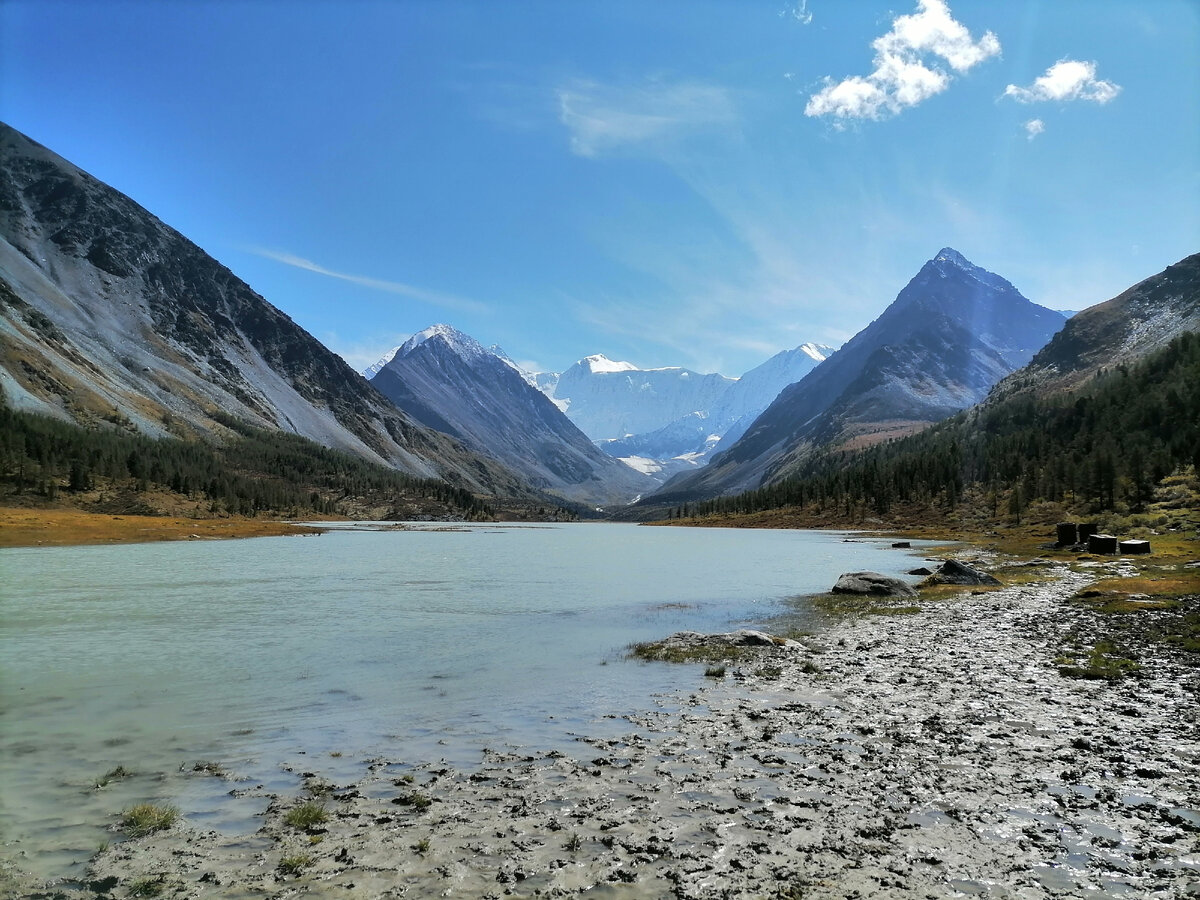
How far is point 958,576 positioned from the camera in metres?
56.6

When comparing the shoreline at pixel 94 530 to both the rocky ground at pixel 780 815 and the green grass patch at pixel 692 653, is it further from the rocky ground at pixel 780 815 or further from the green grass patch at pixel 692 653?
the rocky ground at pixel 780 815

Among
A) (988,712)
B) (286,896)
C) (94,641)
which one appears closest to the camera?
(286,896)

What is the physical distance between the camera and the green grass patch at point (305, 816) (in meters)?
12.9

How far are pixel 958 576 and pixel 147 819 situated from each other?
6015 cm

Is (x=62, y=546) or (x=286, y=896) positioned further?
(x=62, y=546)

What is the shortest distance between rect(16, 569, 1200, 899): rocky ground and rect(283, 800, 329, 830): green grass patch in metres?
0.12

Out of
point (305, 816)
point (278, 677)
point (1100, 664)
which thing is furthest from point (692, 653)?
point (305, 816)

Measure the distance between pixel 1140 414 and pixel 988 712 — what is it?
207 m

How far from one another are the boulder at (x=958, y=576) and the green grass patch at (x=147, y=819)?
58.9m

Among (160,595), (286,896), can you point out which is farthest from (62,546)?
(286,896)

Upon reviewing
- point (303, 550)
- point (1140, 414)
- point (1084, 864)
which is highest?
point (1140, 414)

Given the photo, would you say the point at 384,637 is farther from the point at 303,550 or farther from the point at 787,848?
the point at 303,550

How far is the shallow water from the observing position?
15.2 metres

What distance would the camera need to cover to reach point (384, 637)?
34625 mm
